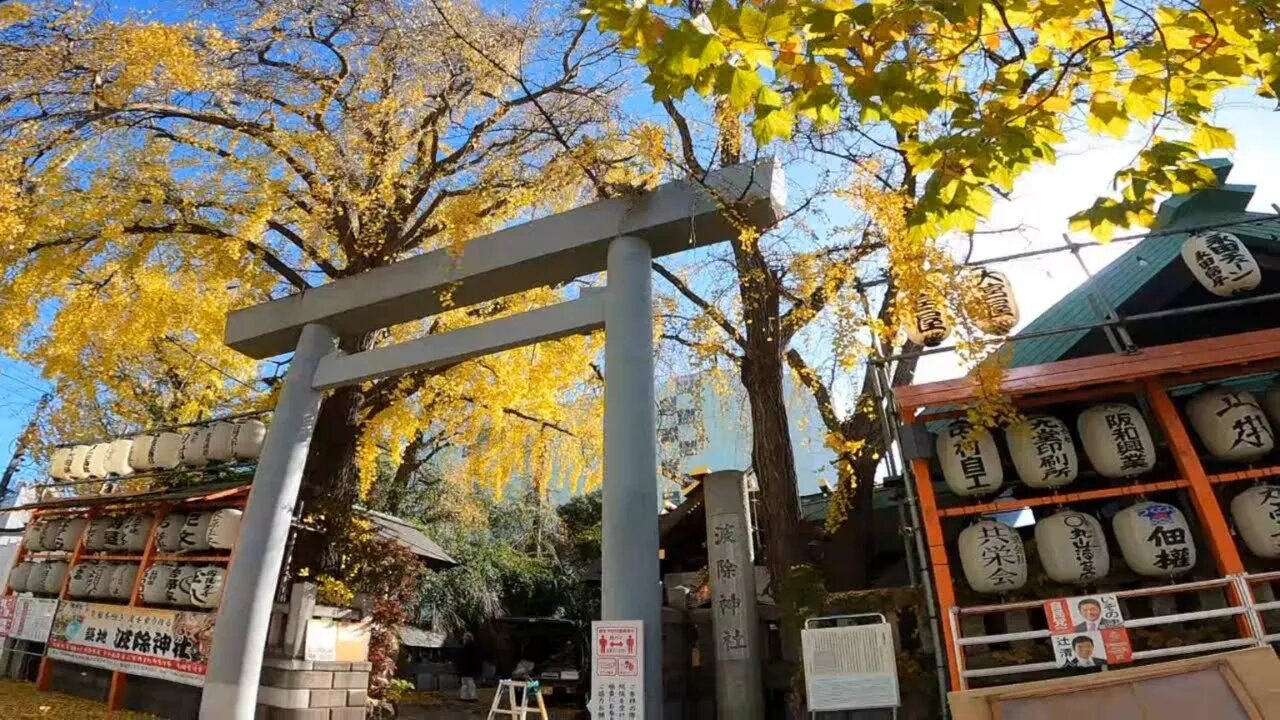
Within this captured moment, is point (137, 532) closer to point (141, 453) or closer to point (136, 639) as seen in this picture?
point (141, 453)

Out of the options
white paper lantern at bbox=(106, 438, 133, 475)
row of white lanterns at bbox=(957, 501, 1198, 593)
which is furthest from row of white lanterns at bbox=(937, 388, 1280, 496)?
white paper lantern at bbox=(106, 438, 133, 475)

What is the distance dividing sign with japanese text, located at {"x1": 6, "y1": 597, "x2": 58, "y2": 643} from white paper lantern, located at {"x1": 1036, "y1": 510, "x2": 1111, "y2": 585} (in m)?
12.4

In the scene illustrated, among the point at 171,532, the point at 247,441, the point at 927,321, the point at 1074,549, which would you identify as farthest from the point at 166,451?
the point at 1074,549

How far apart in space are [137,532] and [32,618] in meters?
2.55

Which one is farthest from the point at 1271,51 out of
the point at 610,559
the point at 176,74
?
the point at 176,74

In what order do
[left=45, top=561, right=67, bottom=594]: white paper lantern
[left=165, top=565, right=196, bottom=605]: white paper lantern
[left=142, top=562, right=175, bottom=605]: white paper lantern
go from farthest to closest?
[left=45, top=561, right=67, bottom=594]: white paper lantern → [left=142, top=562, right=175, bottom=605]: white paper lantern → [left=165, top=565, right=196, bottom=605]: white paper lantern

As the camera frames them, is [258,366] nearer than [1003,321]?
No

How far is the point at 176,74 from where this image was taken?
7.64 metres

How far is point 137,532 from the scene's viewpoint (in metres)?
9.87

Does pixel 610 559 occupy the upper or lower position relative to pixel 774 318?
lower

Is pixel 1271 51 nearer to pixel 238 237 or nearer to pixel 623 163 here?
pixel 623 163

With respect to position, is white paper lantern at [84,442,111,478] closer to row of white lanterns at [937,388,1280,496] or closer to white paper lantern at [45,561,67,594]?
white paper lantern at [45,561,67,594]

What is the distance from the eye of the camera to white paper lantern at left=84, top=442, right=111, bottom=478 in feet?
37.0

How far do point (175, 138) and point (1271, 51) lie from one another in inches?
417
